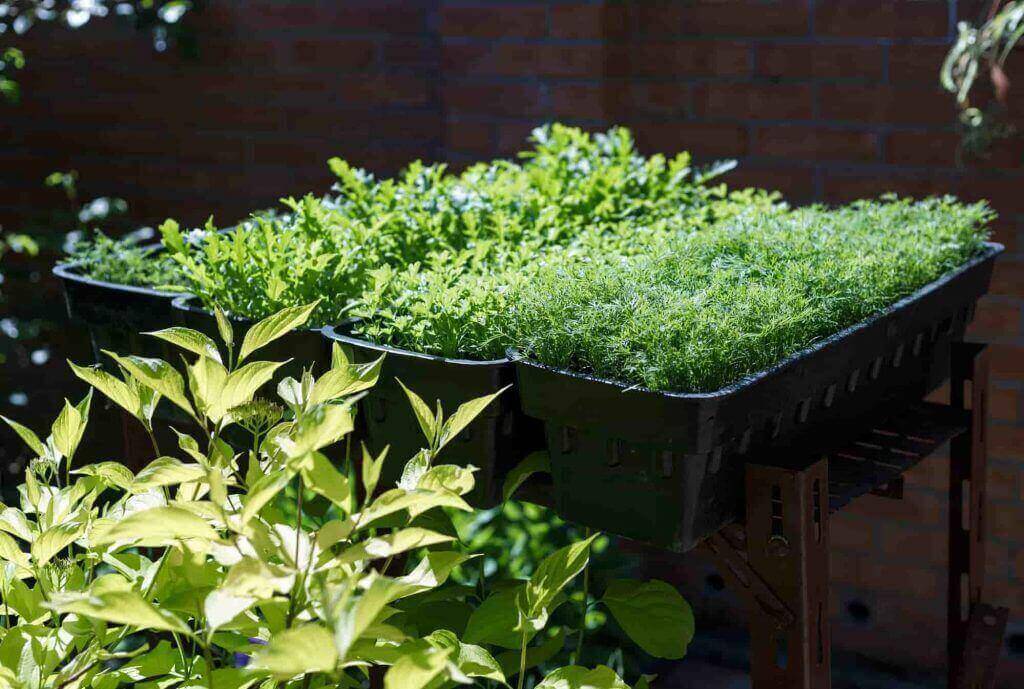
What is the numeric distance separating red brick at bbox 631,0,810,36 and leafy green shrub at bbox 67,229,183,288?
142 cm

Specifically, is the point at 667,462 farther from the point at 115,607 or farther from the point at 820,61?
the point at 820,61

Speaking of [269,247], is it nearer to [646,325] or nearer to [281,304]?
[281,304]

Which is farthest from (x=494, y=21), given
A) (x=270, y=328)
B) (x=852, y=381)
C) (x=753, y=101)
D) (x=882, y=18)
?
(x=270, y=328)

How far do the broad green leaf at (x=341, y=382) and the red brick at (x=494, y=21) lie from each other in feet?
6.42

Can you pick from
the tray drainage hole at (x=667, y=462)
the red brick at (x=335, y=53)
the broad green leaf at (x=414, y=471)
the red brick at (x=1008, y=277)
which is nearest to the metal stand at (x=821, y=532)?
the tray drainage hole at (x=667, y=462)

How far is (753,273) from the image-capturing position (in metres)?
1.48

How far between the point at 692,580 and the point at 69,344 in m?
1.96

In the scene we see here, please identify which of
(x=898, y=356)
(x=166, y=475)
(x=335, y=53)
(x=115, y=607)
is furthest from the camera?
(x=335, y=53)

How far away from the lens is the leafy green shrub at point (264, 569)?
0.85 meters

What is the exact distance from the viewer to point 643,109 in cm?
286

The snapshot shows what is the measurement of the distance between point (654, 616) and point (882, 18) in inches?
67.7

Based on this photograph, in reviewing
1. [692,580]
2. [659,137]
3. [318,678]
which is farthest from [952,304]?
[692,580]

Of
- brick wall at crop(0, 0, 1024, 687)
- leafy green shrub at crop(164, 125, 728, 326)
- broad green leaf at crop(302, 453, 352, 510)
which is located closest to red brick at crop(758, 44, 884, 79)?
brick wall at crop(0, 0, 1024, 687)

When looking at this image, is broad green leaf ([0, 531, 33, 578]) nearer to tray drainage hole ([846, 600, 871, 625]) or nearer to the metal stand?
the metal stand
